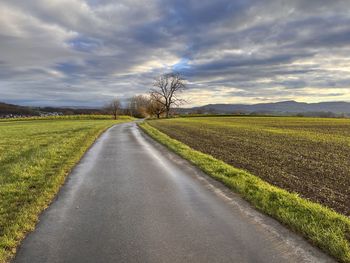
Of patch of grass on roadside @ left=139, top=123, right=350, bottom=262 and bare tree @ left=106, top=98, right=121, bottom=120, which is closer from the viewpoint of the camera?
patch of grass on roadside @ left=139, top=123, right=350, bottom=262

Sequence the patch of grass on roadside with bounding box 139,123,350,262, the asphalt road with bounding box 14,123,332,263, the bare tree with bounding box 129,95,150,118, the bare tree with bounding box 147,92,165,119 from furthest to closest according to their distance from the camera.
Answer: the bare tree with bounding box 129,95,150,118 < the bare tree with bounding box 147,92,165,119 < the patch of grass on roadside with bounding box 139,123,350,262 < the asphalt road with bounding box 14,123,332,263

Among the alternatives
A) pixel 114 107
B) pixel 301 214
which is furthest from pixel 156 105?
pixel 301 214

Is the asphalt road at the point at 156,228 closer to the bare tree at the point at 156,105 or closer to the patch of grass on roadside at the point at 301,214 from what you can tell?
the patch of grass on roadside at the point at 301,214

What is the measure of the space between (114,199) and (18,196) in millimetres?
2328

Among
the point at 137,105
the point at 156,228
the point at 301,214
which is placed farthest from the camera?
the point at 137,105

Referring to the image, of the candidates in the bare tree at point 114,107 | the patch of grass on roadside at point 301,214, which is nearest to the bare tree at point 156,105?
the bare tree at point 114,107

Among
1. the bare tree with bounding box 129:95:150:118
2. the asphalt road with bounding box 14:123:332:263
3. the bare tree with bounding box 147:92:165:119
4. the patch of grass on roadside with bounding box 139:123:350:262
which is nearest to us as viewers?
the asphalt road with bounding box 14:123:332:263

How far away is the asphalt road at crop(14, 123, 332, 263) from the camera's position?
14.7 ft

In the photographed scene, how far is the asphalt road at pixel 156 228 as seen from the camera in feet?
14.7

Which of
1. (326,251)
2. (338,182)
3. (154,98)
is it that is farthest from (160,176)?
(154,98)

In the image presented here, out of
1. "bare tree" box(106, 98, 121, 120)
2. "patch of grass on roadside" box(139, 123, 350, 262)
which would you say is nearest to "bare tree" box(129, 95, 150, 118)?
"bare tree" box(106, 98, 121, 120)

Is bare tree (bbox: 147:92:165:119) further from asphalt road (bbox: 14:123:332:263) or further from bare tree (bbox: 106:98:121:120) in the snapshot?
asphalt road (bbox: 14:123:332:263)

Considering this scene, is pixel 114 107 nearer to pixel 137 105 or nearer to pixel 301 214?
pixel 137 105

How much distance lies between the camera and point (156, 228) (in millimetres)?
5508
